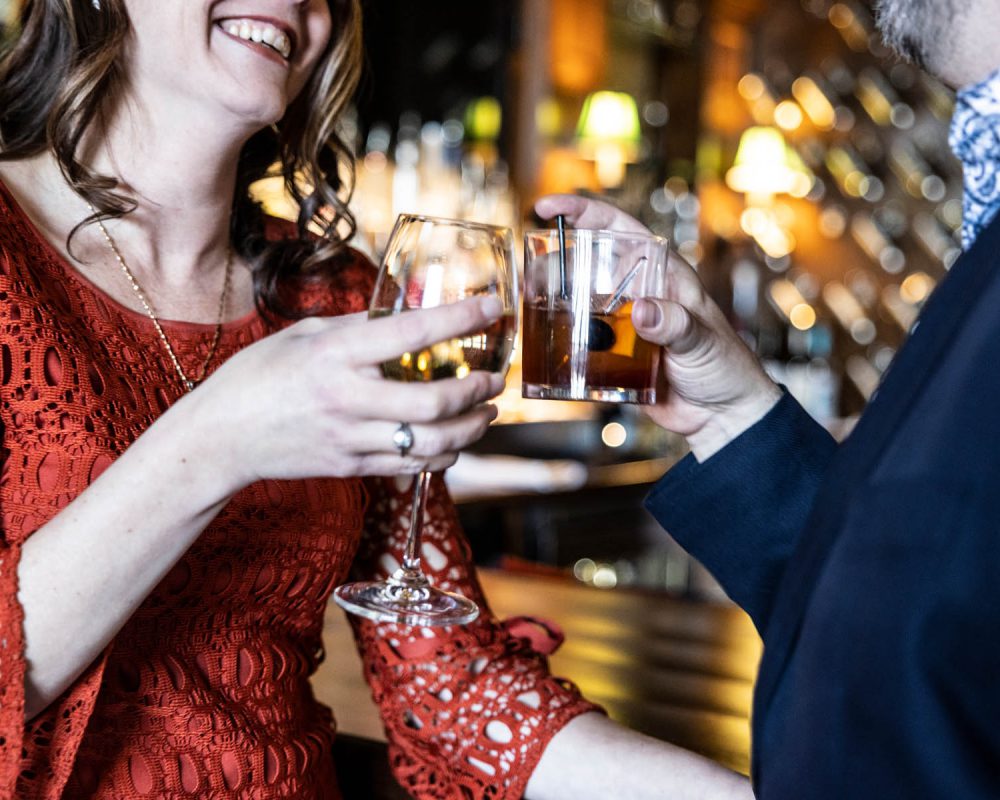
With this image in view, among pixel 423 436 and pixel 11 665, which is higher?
pixel 423 436

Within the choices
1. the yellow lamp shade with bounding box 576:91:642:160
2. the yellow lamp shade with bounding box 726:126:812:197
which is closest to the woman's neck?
the yellow lamp shade with bounding box 576:91:642:160

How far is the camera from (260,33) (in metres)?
1.22

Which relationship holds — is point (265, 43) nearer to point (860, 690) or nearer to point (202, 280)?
point (202, 280)

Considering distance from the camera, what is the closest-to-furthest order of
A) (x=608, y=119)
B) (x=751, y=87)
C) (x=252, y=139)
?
(x=252, y=139) → (x=608, y=119) → (x=751, y=87)

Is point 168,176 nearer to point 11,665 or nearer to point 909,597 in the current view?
point 11,665

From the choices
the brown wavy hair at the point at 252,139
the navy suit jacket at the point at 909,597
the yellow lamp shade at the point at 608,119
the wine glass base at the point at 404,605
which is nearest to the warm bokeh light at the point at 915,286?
the yellow lamp shade at the point at 608,119

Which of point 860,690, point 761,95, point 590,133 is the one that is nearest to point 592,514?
point 590,133

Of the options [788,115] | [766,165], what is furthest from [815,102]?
[766,165]

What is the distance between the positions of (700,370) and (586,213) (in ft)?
0.66

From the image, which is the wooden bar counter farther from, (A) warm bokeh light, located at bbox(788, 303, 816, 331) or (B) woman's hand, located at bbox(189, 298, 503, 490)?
(A) warm bokeh light, located at bbox(788, 303, 816, 331)

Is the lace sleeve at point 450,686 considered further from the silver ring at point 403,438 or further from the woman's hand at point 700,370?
the silver ring at point 403,438

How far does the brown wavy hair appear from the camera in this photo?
4.04 feet

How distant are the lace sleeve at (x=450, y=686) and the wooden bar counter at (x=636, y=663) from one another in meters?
0.10

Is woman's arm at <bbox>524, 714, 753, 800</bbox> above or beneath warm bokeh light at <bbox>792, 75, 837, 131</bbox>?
beneath
